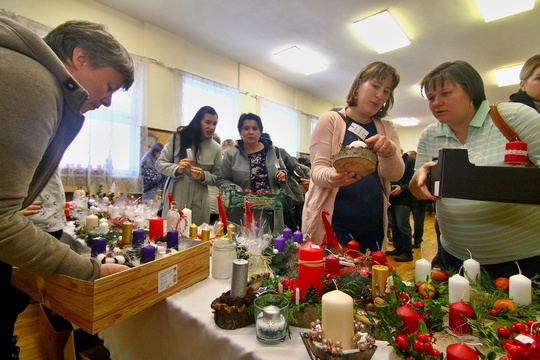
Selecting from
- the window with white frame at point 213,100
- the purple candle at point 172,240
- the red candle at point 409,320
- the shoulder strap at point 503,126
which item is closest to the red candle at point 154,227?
the purple candle at point 172,240

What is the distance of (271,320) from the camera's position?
26.4 inches

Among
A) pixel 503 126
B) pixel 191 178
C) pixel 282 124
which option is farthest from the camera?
pixel 282 124

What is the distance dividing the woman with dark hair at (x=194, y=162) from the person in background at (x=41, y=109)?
143 centimetres

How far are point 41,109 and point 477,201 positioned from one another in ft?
4.47

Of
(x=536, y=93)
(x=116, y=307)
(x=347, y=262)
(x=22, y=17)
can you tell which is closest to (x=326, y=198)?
(x=347, y=262)

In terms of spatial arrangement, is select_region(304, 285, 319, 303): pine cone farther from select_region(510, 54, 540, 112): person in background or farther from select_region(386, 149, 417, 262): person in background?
select_region(386, 149, 417, 262): person in background

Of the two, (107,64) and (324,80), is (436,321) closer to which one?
(107,64)

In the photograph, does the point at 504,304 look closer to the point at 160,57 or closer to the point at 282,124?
the point at 160,57

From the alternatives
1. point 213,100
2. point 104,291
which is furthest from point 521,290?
point 213,100

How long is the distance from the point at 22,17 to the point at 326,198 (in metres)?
3.82

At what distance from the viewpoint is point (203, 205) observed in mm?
2336

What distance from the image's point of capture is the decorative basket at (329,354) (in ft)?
1.81

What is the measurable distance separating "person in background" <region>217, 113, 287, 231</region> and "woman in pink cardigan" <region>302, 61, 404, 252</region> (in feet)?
2.48

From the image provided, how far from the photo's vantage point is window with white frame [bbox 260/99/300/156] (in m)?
6.19
